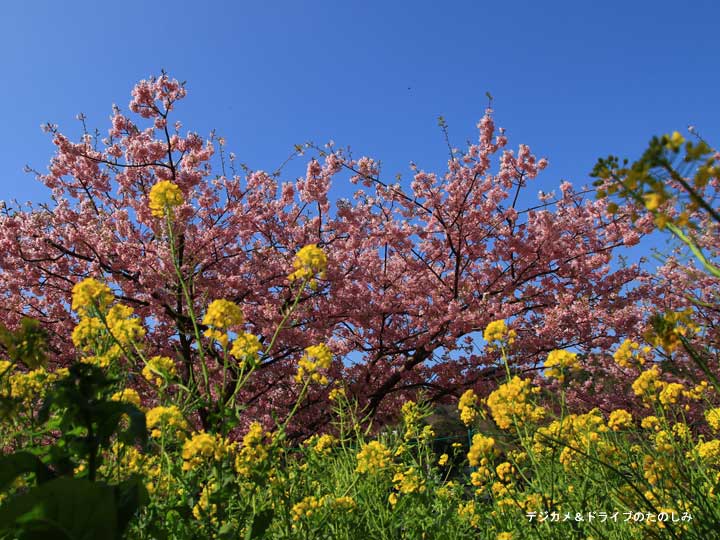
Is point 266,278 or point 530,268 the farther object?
point 530,268

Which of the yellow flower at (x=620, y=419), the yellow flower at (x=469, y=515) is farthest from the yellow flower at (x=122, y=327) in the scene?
the yellow flower at (x=620, y=419)

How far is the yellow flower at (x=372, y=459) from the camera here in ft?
10.2

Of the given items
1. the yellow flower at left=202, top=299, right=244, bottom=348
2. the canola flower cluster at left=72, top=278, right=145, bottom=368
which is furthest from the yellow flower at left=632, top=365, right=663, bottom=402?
the canola flower cluster at left=72, top=278, right=145, bottom=368

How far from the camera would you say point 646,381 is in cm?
279

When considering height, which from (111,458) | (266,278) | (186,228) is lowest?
(111,458)

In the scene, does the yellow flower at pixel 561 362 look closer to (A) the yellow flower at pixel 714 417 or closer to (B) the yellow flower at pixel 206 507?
(A) the yellow flower at pixel 714 417

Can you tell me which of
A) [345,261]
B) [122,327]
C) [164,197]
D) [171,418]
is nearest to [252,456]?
[171,418]

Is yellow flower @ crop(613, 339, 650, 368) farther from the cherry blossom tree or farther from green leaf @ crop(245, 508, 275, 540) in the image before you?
the cherry blossom tree

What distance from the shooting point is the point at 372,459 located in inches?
124

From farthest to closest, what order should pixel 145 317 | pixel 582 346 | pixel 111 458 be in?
pixel 582 346, pixel 145 317, pixel 111 458

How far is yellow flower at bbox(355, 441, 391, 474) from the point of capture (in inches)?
123

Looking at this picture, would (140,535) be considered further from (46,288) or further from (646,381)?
(46,288)

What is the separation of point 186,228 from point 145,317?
1616 mm

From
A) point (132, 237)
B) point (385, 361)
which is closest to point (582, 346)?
point (385, 361)
